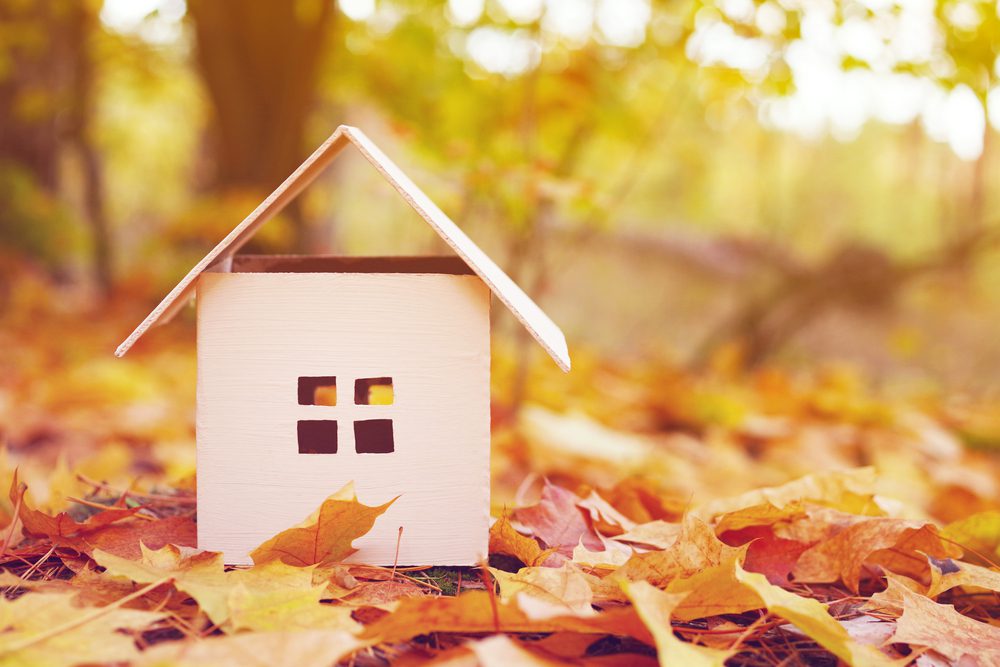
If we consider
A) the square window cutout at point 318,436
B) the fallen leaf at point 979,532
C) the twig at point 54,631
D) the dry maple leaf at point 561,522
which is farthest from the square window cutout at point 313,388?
the fallen leaf at point 979,532

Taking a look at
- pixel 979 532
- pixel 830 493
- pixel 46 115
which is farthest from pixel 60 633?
pixel 46 115

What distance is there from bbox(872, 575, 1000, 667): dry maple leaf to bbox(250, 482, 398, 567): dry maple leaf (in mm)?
654

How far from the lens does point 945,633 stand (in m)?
0.93

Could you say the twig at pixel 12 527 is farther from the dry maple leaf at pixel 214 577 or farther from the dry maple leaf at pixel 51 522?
the dry maple leaf at pixel 214 577

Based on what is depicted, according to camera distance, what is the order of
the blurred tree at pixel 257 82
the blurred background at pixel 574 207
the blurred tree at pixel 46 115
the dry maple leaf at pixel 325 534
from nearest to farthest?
the dry maple leaf at pixel 325 534 → the blurred background at pixel 574 207 → the blurred tree at pixel 257 82 → the blurred tree at pixel 46 115

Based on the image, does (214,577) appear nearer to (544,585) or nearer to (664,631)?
(544,585)

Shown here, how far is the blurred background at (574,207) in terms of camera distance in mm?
3561

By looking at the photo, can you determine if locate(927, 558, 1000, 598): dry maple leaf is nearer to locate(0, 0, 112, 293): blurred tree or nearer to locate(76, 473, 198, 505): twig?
locate(76, 473, 198, 505): twig

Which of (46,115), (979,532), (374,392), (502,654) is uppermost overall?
(46,115)

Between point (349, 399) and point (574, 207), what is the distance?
7.81ft

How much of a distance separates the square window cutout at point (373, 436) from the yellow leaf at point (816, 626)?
0.76 meters

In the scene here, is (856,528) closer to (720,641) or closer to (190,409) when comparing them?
(720,641)

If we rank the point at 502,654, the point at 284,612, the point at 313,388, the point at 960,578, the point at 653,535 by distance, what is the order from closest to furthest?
the point at 502,654, the point at 284,612, the point at 960,578, the point at 653,535, the point at 313,388

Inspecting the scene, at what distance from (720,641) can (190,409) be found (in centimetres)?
342
